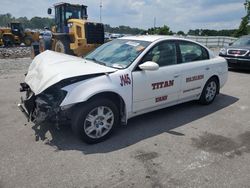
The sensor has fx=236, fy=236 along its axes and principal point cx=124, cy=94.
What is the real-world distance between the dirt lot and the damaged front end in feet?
1.35

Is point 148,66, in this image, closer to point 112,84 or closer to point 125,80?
point 125,80

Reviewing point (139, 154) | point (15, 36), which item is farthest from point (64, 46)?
point (15, 36)

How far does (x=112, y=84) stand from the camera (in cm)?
370

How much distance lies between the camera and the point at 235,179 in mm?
2951

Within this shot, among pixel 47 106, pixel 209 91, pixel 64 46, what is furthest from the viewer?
pixel 64 46

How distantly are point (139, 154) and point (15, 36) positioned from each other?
24.5 metres

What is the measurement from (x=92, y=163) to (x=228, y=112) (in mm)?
3502

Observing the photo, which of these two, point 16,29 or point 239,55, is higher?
point 16,29

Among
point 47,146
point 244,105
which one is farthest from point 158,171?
point 244,105

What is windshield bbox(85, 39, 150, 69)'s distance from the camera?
4.11 meters

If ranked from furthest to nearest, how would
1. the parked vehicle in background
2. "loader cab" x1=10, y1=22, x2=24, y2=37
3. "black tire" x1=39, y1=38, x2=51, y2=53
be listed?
"loader cab" x1=10, y1=22, x2=24, y2=37, "black tire" x1=39, y1=38, x2=51, y2=53, the parked vehicle in background

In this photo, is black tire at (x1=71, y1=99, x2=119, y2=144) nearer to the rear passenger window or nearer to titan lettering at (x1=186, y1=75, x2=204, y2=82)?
titan lettering at (x1=186, y1=75, x2=204, y2=82)

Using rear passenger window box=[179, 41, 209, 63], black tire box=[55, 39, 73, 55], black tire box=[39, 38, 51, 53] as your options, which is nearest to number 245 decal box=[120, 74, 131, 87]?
rear passenger window box=[179, 41, 209, 63]

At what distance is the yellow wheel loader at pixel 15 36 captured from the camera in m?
23.3
